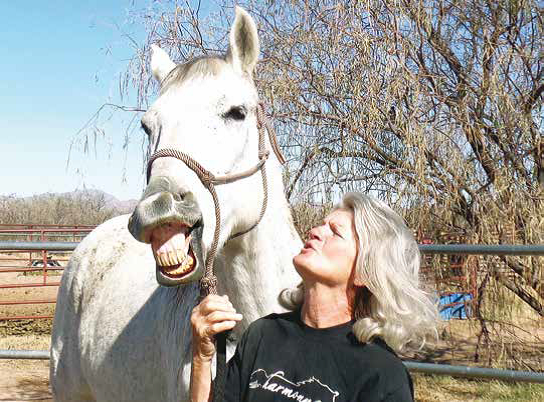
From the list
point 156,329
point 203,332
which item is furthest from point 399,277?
point 156,329

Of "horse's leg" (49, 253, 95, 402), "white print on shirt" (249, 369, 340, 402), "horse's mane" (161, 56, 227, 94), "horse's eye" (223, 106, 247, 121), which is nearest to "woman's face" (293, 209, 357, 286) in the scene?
"white print on shirt" (249, 369, 340, 402)

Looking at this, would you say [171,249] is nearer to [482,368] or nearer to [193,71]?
[193,71]

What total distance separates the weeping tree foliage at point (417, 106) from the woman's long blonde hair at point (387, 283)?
8.01 feet

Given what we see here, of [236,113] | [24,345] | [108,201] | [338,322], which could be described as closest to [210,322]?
[338,322]

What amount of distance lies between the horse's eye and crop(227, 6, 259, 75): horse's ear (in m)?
0.23

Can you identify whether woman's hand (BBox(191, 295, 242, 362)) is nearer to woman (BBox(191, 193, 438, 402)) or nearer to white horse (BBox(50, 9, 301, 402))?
woman (BBox(191, 193, 438, 402))

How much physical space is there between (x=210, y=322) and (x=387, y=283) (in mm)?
457

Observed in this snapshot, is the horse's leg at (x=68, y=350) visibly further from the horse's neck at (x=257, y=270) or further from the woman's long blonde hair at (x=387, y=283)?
the woman's long blonde hair at (x=387, y=283)

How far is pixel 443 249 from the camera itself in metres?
2.99

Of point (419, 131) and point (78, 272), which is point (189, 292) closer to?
point (78, 272)

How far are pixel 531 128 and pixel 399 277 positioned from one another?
11.5 ft

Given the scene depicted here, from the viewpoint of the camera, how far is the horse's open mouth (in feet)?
4.97

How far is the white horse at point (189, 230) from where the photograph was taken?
Result: 1552mm

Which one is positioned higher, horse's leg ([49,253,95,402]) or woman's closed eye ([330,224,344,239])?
woman's closed eye ([330,224,344,239])
